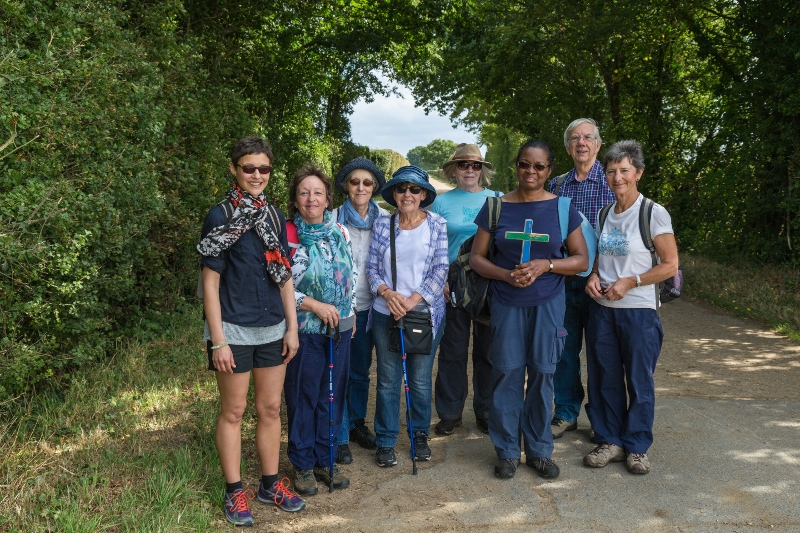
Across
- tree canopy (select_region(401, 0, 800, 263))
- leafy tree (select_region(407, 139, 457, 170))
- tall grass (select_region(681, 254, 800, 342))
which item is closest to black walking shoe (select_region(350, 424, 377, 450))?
tall grass (select_region(681, 254, 800, 342))

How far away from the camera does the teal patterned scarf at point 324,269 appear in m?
4.23

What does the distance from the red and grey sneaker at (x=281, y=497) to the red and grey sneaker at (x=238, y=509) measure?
0.18 meters

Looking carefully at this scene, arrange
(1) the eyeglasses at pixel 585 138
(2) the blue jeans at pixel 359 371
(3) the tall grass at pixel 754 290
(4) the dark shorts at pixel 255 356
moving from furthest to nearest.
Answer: (3) the tall grass at pixel 754 290 < (1) the eyeglasses at pixel 585 138 < (2) the blue jeans at pixel 359 371 < (4) the dark shorts at pixel 255 356

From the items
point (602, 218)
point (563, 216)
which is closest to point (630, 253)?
point (602, 218)

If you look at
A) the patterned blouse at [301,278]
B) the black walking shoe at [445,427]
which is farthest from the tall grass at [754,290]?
the patterned blouse at [301,278]

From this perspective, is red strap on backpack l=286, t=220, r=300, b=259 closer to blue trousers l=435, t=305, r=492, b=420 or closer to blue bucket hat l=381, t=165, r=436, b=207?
blue bucket hat l=381, t=165, r=436, b=207

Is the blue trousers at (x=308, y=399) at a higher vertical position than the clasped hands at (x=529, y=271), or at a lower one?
lower

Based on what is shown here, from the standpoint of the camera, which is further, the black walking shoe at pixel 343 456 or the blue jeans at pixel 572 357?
the blue jeans at pixel 572 357

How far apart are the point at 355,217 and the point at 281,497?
6.01 ft

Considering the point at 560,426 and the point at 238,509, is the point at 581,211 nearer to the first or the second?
the point at 560,426

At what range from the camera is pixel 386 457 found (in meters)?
4.62

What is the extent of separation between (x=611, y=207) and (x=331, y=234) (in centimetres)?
183

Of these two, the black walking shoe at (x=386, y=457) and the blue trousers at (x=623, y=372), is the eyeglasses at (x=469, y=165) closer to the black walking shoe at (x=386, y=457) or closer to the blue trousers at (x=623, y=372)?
the blue trousers at (x=623, y=372)

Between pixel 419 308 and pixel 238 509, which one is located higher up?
pixel 419 308
